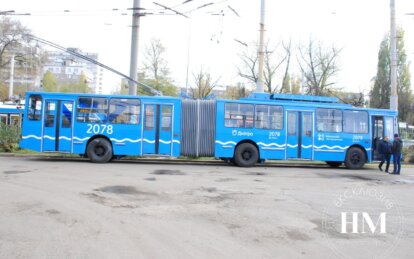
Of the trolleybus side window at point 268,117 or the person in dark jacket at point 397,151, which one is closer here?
the person in dark jacket at point 397,151

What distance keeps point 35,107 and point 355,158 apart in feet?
47.0

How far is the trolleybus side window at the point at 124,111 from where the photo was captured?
17.1 meters

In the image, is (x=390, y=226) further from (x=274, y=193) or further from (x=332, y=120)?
(x=332, y=120)

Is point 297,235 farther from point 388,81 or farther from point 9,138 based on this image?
point 388,81

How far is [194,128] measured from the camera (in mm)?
17375

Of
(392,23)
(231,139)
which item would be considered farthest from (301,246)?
(392,23)

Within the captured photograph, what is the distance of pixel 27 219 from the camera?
6.91m

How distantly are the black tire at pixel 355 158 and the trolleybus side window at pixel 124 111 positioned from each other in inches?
379

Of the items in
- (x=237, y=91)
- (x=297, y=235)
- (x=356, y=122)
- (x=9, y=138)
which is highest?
A: (x=237, y=91)

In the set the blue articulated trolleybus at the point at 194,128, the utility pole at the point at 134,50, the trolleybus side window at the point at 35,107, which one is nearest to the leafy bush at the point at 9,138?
the blue articulated trolleybus at the point at 194,128

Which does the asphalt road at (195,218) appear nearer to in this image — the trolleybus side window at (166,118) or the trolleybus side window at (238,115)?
the trolleybus side window at (166,118)

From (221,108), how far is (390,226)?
1086cm

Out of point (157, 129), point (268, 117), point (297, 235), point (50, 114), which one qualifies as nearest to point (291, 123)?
point (268, 117)

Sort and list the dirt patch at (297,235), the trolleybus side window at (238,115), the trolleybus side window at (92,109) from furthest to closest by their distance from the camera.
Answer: the trolleybus side window at (238,115) < the trolleybus side window at (92,109) < the dirt patch at (297,235)
